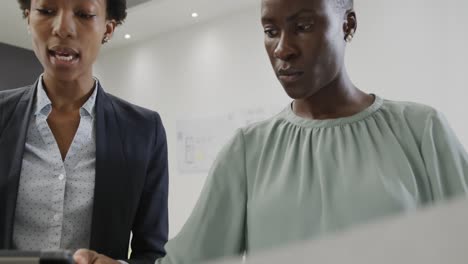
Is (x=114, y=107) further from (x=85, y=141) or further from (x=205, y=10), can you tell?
(x=205, y=10)

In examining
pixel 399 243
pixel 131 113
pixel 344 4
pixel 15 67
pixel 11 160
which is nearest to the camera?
pixel 399 243

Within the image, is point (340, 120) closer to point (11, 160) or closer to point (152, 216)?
point (152, 216)

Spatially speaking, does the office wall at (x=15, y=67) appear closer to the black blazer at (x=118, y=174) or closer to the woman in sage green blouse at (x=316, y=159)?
the black blazer at (x=118, y=174)

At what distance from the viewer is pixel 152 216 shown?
3.03ft

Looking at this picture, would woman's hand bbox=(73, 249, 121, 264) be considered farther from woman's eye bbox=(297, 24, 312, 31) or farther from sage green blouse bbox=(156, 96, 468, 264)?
woman's eye bbox=(297, 24, 312, 31)

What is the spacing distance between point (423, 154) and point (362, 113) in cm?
11

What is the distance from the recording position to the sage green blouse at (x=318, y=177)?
627 millimetres

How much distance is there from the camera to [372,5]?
3.01 m

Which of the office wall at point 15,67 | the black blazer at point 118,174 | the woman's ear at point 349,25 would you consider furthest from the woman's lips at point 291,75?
the office wall at point 15,67

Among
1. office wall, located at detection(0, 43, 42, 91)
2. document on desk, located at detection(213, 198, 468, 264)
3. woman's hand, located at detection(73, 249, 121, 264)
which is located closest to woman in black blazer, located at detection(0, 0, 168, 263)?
woman's hand, located at detection(73, 249, 121, 264)

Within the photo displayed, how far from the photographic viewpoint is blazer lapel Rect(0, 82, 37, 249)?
2.69 ft

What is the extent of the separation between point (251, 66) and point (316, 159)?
9.49ft

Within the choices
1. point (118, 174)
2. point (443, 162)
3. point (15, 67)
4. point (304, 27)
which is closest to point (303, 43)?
point (304, 27)

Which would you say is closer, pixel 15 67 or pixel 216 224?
pixel 216 224
